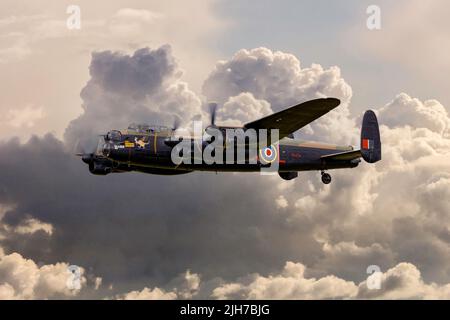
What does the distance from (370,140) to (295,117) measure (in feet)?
22.7

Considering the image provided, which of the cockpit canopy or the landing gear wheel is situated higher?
the cockpit canopy

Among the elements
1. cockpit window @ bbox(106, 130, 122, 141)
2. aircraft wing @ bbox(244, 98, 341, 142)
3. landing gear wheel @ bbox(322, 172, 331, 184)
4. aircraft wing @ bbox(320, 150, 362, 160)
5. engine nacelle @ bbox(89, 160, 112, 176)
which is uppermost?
aircraft wing @ bbox(244, 98, 341, 142)

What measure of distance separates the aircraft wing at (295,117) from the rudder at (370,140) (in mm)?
5151

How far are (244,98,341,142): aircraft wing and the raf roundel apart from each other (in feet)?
5.35

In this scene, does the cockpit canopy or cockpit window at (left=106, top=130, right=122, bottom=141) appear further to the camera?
the cockpit canopy

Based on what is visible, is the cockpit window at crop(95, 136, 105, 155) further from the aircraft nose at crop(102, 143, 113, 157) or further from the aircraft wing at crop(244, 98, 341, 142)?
the aircraft wing at crop(244, 98, 341, 142)

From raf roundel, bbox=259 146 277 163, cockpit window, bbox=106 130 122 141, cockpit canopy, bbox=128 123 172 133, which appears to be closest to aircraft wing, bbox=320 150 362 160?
raf roundel, bbox=259 146 277 163

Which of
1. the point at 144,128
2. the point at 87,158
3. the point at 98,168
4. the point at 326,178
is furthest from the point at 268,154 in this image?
the point at 87,158

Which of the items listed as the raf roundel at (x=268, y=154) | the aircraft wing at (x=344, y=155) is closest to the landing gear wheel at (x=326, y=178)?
the aircraft wing at (x=344, y=155)

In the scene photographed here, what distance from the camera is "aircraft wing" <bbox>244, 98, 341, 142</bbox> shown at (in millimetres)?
36781

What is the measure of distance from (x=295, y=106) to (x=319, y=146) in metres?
7.21
